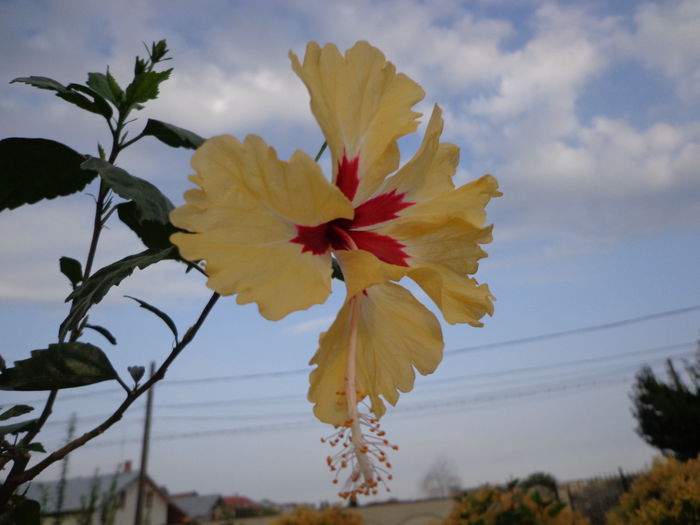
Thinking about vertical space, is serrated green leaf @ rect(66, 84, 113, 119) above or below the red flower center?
above

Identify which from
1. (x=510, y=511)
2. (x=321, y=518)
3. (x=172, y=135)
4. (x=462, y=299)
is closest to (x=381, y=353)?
(x=462, y=299)

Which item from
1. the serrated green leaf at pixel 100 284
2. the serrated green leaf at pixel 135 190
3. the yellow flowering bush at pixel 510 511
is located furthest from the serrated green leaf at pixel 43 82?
the yellow flowering bush at pixel 510 511

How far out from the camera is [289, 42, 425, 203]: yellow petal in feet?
2.59

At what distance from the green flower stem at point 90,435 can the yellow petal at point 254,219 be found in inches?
7.0

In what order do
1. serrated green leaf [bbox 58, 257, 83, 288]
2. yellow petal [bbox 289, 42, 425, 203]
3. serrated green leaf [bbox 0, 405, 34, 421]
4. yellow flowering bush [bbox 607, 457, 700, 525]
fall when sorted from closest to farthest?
1. yellow petal [bbox 289, 42, 425, 203]
2. serrated green leaf [bbox 0, 405, 34, 421]
3. serrated green leaf [bbox 58, 257, 83, 288]
4. yellow flowering bush [bbox 607, 457, 700, 525]

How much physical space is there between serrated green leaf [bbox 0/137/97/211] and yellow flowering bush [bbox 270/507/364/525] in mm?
5840

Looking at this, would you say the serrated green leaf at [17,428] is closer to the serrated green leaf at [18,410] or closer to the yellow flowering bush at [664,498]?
the serrated green leaf at [18,410]

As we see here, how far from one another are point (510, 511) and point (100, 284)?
4.17 meters

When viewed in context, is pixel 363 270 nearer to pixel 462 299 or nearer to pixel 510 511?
pixel 462 299

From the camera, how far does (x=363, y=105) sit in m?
0.82

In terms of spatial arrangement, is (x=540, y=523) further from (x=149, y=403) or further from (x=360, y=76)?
(x=149, y=403)

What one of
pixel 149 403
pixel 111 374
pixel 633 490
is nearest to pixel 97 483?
pixel 633 490

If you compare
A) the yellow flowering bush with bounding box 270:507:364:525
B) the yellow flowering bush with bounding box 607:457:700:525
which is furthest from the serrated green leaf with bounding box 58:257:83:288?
the yellow flowering bush with bounding box 270:507:364:525

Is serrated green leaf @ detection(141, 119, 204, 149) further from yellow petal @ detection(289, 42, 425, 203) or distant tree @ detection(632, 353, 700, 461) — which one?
distant tree @ detection(632, 353, 700, 461)
